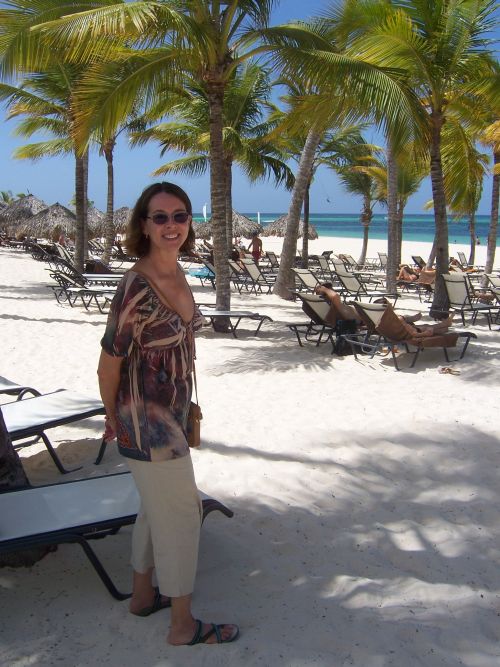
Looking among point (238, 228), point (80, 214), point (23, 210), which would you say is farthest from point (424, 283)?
point (23, 210)

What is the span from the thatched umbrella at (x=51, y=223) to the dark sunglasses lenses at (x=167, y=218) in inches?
1197

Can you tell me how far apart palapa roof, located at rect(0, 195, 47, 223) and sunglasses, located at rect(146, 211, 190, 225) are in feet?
115

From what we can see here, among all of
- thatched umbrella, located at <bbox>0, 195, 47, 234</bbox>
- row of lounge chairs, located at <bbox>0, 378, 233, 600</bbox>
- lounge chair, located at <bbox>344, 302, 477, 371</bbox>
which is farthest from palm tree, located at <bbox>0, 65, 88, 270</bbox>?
thatched umbrella, located at <bbox>0, 195, 47, 234</bbox>

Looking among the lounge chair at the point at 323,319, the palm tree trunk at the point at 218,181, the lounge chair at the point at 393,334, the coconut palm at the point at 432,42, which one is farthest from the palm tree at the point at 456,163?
the lounge chair at the point at 393,334

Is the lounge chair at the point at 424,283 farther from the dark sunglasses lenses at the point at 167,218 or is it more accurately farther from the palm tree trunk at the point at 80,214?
the dark sunglasses lenses at the point at 167,218

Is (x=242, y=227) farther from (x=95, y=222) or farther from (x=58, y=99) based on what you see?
(x=58, y=99)

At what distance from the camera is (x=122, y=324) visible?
1893 mm

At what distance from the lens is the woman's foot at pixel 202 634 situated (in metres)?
2.08

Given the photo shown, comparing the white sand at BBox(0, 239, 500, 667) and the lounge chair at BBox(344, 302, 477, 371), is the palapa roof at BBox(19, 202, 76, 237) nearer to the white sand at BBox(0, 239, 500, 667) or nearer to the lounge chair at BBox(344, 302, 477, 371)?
the white sand at BBox(0, 239, 500, 667)

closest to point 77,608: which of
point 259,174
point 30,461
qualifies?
point 30,461

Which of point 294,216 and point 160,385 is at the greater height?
point 294,216

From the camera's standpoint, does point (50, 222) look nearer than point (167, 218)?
No

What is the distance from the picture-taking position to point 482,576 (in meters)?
2.66

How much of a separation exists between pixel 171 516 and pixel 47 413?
6.04 ft
